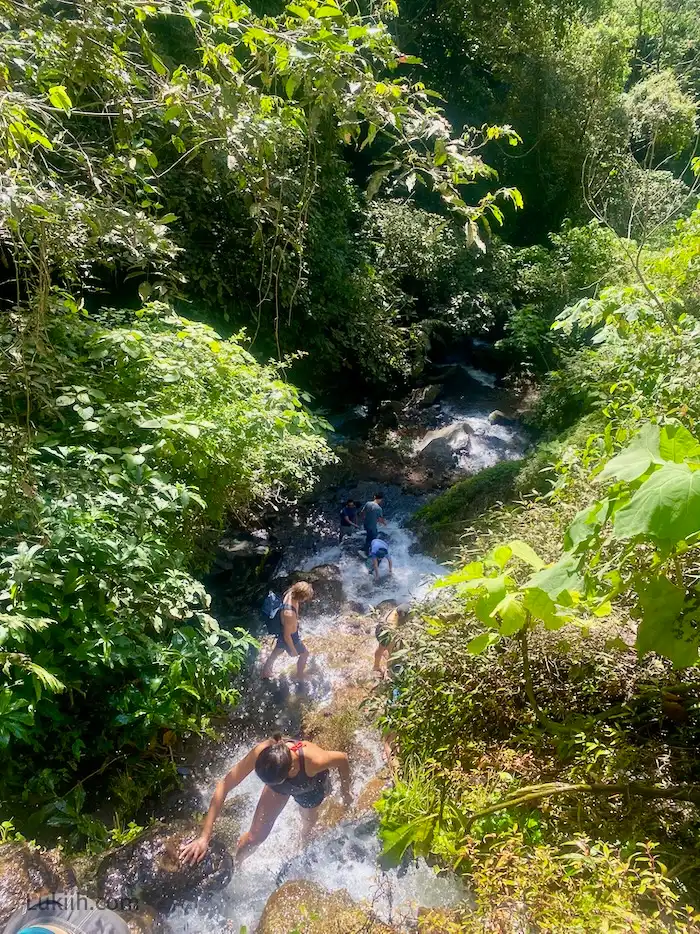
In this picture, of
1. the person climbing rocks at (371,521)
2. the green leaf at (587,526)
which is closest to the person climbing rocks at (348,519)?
the person climbing rocks at (371,521)

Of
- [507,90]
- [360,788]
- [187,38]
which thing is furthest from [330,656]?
[507,90]

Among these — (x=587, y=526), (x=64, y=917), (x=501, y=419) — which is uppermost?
(x=587, y=526)

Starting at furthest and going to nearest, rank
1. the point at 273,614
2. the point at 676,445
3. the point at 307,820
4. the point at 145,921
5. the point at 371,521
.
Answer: the point at 371,521
the point at 273,614
the point at 307,820
the point at 145,921
the point at 676,445

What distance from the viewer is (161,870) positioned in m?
3.11

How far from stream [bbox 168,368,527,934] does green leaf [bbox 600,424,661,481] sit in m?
1.95

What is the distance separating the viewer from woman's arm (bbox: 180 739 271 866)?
324cm

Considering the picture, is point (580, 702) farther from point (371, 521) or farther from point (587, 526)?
point (371, 521)

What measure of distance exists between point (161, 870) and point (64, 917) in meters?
0.73

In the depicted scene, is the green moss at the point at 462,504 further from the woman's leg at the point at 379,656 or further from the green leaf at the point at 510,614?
the green leaf at the point at 510,614

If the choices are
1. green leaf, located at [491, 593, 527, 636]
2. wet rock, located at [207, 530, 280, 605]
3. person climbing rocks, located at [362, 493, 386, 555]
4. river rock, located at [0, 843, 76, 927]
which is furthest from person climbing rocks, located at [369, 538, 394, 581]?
green leaf, located at [491, 593, 527, 636]

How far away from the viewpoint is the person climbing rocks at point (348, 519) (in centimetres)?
710

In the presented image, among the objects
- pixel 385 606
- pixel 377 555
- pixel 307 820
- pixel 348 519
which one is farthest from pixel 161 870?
pixel 348 519

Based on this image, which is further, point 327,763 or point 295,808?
point 327,763

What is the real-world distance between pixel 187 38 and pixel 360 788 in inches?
321
